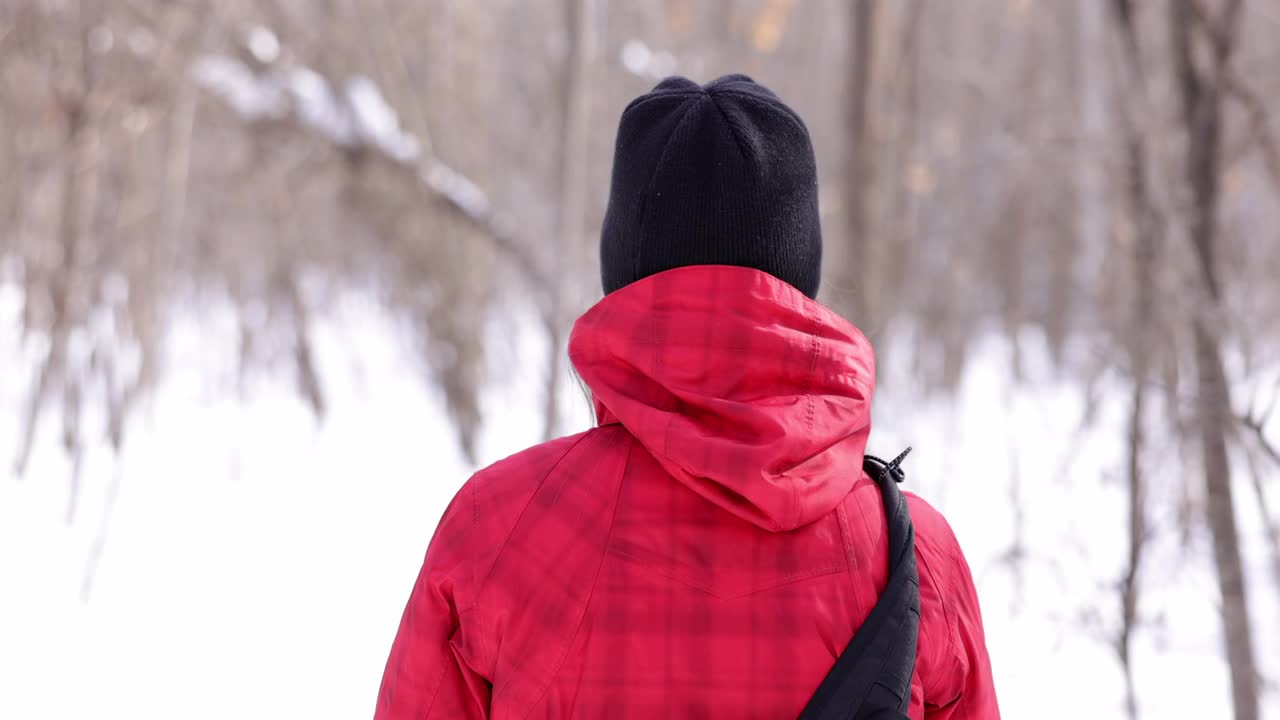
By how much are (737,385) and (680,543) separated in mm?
166

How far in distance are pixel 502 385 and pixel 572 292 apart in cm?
781

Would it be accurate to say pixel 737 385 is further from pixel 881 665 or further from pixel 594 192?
pixel 594 192

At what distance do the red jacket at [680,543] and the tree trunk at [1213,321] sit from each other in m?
1.97

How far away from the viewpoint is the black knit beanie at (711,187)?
45.5 inches

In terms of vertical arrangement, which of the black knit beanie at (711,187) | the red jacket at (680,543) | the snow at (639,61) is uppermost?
the snow at (639,61)

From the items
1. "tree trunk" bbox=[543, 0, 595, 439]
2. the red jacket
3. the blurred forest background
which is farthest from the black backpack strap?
"tree trunk" bbox=[543, 0, 595, 439]

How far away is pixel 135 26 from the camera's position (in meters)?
7.20

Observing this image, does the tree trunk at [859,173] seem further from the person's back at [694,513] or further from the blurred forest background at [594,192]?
the person's back at [694,513]

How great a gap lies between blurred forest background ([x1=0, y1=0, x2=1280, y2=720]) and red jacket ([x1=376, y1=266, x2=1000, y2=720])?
0.56 metres

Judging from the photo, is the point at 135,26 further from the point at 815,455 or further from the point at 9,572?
the point at 815,455

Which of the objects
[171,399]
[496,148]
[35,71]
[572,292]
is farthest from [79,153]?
[496,148]

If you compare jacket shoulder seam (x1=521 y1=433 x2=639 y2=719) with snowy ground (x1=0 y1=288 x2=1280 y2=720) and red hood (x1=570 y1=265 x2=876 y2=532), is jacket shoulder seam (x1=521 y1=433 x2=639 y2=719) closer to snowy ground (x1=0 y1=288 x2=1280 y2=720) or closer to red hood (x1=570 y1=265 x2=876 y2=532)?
red hood (x1=570 y1=265 x2=876 y2=532)

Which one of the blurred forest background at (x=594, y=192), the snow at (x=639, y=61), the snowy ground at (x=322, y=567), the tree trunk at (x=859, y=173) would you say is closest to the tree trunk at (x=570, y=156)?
the blurred forest background at (x=594, y=192)

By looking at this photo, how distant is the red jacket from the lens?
3.46 ft
